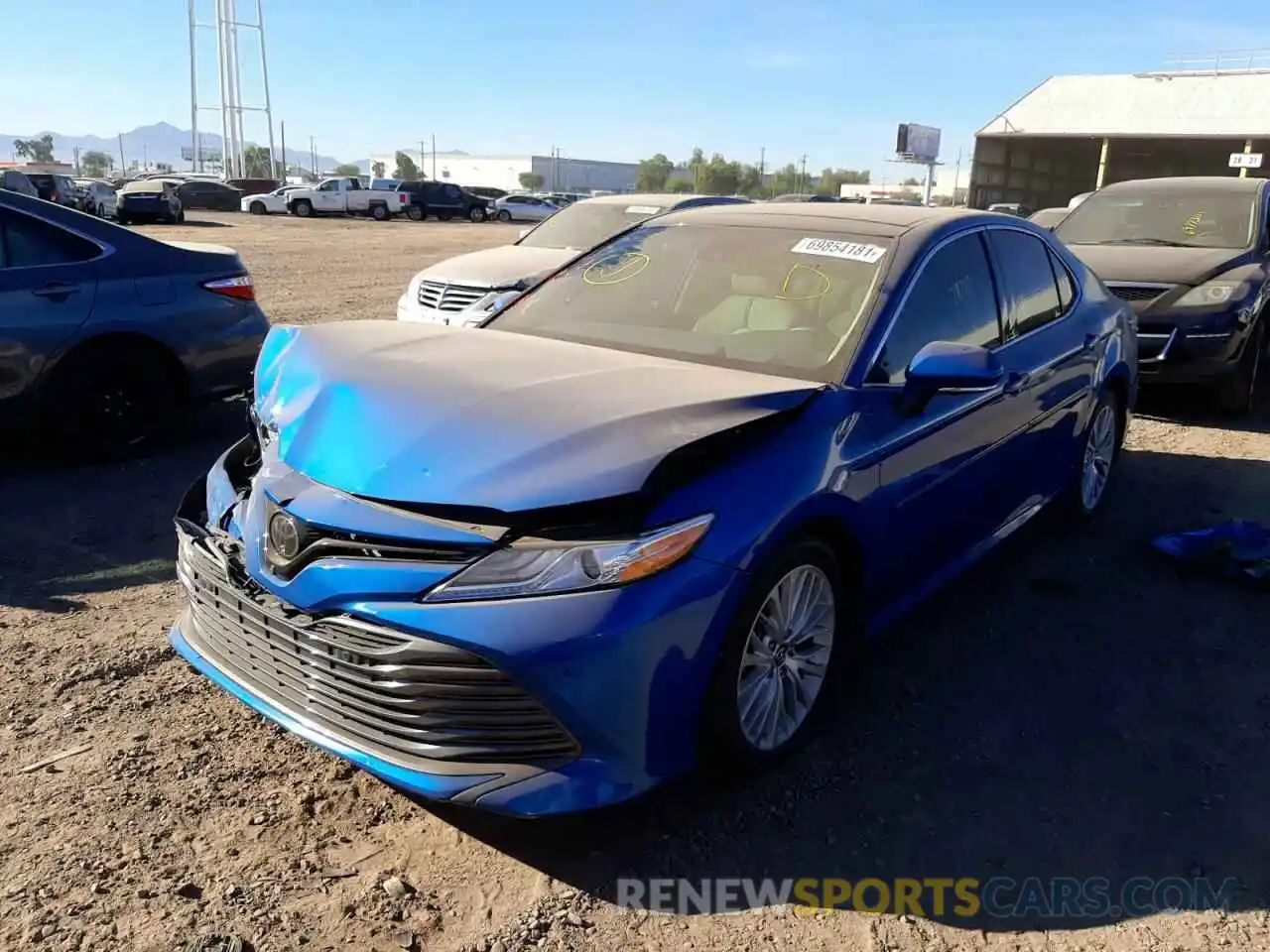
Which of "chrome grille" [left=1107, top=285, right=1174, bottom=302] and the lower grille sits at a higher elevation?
"chrome grille" [left=1107, top=285, right=1174, bottom=302]

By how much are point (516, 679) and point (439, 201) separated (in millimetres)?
44546

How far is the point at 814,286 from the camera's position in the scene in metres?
3.69

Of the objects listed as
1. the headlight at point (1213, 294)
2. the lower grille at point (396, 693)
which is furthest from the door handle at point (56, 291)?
the headlight at point (1213, 294)

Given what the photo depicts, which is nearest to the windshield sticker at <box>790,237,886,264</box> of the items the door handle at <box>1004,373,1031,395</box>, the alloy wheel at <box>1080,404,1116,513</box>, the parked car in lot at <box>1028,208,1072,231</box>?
the door handle at <box>1004,373,1031,395</box>

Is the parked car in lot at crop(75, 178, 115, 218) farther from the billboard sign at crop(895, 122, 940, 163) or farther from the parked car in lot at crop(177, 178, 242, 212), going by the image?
the billboard sign at crop(895, 122, 940, 163)

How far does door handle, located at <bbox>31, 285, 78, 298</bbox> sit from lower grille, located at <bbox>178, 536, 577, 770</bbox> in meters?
3.76

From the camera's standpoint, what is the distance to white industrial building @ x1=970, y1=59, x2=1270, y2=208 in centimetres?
4284

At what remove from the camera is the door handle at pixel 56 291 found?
5602 millimetres

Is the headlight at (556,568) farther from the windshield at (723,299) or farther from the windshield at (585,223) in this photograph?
the windshield at (585,223)

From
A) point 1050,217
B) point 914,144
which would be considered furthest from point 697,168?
point 1050,217

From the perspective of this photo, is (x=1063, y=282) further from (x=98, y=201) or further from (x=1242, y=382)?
(x=98, y=201)

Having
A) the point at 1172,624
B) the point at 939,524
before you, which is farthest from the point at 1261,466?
the point at 939,524

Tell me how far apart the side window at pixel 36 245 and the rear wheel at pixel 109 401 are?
53 cm

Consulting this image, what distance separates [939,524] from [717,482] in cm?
133
